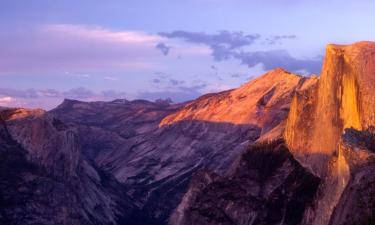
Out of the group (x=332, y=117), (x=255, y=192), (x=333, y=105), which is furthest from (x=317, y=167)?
(x=255, y=192)

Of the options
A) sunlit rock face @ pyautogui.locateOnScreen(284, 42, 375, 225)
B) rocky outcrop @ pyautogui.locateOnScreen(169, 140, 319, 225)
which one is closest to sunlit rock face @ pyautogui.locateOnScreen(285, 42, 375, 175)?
sunlit rock face @ pyautogui.locateOnScreen(284, 42, 375, 225)

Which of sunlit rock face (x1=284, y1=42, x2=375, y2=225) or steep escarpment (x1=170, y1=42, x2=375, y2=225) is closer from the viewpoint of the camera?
steep escarpment (x1=170, y1=42, x2=375, y2=225)

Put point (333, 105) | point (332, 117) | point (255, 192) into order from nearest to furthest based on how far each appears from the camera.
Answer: point (333, 105) → point (332, 117) → point (255, 192)

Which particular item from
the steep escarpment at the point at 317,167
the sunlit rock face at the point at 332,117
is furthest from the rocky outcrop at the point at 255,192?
the sunlit rock face at the point at 332,117

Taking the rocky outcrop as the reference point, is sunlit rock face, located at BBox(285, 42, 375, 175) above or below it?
above

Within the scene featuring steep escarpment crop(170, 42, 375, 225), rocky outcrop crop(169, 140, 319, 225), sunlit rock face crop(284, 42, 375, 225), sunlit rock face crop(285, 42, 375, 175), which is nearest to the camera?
steep escarpment crop(170, 42, 375, 225)

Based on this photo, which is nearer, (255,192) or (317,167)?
(317,167)

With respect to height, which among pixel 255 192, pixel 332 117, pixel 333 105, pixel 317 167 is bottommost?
pixel 255 192

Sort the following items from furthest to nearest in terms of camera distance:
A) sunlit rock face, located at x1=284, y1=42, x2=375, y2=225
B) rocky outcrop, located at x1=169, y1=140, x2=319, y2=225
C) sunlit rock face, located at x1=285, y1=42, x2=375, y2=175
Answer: rocky outcrop, located at x1=169, y1=140, x2=319, y2=225 → sunlit rock face, located at x1=285, y1=42, x2=375, y2=175 → sunlit rock face, located at x1=284, y1=42, x2=375, y2=225

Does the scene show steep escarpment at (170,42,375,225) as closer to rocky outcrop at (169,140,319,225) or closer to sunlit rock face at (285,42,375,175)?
sunlit rock face at (285,42,375,175)

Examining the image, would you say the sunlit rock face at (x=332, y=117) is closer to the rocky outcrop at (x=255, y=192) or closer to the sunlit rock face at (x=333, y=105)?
the sunlit rock face at (x=333, y=105)

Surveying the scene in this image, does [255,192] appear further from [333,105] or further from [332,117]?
[333,105]
